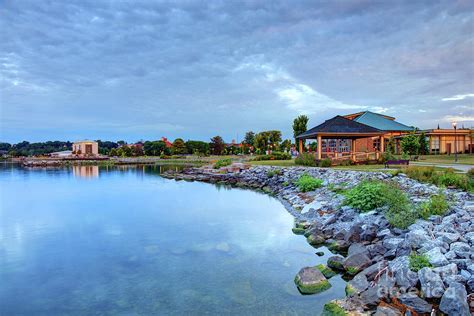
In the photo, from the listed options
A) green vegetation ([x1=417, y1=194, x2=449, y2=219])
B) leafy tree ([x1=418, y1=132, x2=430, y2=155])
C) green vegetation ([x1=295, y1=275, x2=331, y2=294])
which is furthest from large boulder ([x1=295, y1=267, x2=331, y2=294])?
leafy tree ([x1=418, y1=132, x2=430, y2=155])

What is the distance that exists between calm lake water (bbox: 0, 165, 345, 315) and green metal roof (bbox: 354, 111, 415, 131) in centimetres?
2326

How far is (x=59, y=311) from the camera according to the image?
572cm

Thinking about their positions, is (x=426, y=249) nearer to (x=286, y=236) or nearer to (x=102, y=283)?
(x=286, y=236)

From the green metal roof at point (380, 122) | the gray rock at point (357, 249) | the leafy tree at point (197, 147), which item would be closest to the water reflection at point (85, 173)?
the leafy tree at point (197, 147)

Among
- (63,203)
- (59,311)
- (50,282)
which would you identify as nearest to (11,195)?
(63,203)

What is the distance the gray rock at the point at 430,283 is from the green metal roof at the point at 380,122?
30.2m

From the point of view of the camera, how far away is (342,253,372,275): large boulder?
Answer: 22.4ft

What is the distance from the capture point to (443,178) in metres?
10.7

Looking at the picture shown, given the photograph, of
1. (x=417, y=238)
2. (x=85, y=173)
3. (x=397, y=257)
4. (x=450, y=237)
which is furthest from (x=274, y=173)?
(x=85, y=173)

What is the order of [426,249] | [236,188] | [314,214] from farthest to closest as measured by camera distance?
[236,188] → [314,214] → [426,249]

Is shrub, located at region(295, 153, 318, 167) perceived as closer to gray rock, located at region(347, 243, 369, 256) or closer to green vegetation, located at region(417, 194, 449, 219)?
green vegetation, located at region(417, 194, 449, 219)

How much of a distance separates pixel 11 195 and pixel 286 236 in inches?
763

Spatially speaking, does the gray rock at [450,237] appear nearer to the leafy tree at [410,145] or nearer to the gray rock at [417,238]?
the gray rock at [417,238]

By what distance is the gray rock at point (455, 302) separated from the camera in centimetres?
464
